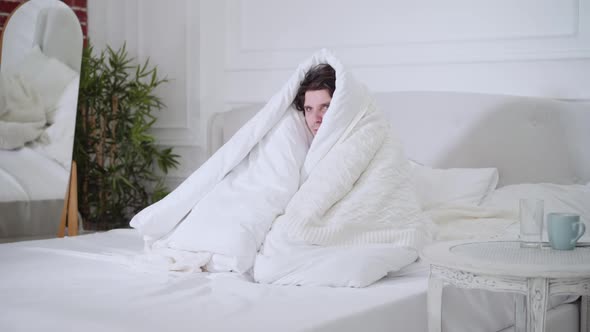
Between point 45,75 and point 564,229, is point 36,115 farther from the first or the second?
point 564,229

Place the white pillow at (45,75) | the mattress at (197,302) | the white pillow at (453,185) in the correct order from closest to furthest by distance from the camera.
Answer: the mattress at (197,302) < the white pillow at (453,185) < the white pillow at (45,75)

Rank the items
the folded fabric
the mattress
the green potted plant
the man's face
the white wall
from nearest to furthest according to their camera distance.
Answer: the mattress < the man's face < the white wall < the folded fabric < the green potted plant

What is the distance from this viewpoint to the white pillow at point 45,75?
3.75 metres

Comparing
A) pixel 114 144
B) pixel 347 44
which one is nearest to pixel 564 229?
pixel 347 44

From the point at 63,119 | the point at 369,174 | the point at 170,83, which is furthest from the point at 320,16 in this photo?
the point at 369,174

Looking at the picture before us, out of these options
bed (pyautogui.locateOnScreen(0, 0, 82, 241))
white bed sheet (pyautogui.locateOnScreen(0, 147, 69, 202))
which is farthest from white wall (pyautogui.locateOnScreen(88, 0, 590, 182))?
white bed sheet (pyautogui.locateOnScreen(0, 147, 69, 202))

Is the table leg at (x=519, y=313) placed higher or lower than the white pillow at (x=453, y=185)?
lower

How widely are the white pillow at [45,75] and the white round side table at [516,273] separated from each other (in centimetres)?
239

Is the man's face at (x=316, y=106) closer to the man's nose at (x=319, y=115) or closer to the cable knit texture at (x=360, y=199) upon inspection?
the man's nose at (x=319, y=115)

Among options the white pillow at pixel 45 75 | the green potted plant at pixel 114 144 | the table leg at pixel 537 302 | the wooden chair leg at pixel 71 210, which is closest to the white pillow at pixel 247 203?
the table leg at pixel 537 302

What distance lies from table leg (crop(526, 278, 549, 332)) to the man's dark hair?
46.6 inches

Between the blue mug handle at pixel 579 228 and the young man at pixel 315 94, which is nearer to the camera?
the blue mug handle at pixel 579 228

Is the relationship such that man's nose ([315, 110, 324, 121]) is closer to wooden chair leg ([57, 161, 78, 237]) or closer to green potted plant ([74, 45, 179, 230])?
wooden chair leg ([57, 161, 78, 237])

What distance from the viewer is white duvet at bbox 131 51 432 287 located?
7.27 ft
